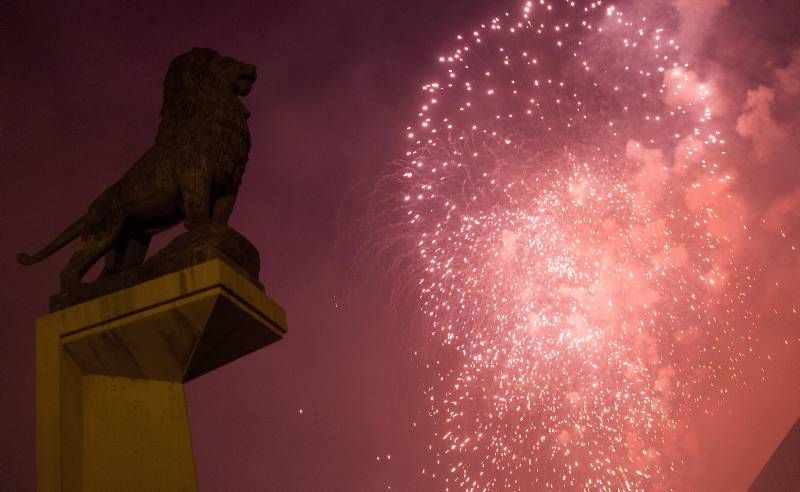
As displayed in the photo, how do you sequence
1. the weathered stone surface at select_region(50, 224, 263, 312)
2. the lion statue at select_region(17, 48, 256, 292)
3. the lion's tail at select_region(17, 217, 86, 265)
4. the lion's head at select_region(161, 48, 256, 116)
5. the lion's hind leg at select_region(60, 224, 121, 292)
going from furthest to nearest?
the lion's tail at select_region(17, 217, 86, 265)
the lion's head at select_region(161, 48, 256, 116)
the lion's hind leg at select_region(60, 224, 121, 292)
the lion statue at select_region(17, 48, 256, 292)
the weathered stone surface at select_region(50, 224, 263, 312)

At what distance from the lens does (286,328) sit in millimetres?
6363

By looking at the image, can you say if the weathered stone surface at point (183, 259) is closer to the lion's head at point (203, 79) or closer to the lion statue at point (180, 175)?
the lion statue at point (180, 175)

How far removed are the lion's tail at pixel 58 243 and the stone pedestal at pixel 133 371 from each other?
81 cm

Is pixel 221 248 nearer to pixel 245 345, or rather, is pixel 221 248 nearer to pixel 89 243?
pixel 245 345

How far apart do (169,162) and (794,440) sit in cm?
2409

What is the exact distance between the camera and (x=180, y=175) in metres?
6.09

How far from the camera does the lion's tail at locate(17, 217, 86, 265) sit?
6547mm

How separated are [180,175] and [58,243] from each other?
1335 millimetres

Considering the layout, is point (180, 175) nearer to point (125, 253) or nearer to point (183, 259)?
point (183, 259)

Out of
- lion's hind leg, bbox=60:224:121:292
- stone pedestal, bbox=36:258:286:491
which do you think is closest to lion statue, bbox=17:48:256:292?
lion's hind leg, bbox=60:224:121:292

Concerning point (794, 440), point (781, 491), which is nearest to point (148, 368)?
point (794, 440)

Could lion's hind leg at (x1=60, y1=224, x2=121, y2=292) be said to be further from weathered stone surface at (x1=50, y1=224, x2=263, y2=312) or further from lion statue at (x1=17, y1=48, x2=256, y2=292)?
weathered stone surface at (x1=50, y1=224, x2=263, y2=312)

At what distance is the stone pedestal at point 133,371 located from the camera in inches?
217

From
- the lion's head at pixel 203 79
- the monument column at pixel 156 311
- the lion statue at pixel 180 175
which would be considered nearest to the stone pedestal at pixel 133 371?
the monument column at pixel 156 311
